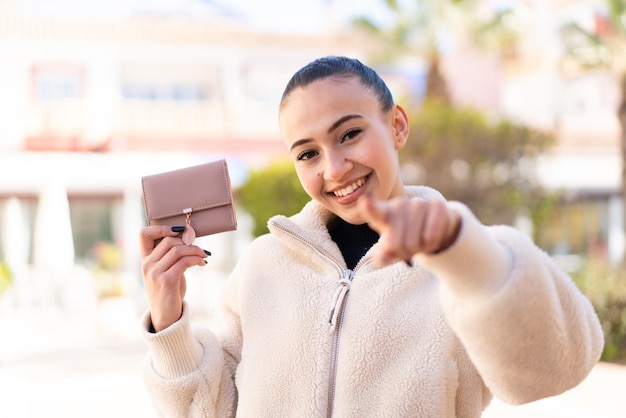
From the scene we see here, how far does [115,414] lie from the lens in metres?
6.51

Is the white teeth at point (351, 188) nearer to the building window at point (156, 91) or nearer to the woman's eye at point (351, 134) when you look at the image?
the woman's eye at point (351, 134)

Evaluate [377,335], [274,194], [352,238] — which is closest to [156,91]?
[274,194]

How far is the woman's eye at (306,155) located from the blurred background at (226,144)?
4.88 m

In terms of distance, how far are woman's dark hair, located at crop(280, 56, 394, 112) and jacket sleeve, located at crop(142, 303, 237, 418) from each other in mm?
493

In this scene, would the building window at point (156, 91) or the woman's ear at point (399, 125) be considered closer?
the woman's ear at point (399, 125)

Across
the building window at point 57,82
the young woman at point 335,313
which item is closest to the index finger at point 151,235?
the young woman at point 335,313

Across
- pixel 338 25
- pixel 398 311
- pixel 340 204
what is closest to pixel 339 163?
pixel 340 204

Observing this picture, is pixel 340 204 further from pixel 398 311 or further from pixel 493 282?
pixel 493 282

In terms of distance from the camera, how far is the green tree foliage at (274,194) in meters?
12.6

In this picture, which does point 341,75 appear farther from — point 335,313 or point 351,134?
point 335,313

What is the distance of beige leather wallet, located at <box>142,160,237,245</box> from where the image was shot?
1.56 m

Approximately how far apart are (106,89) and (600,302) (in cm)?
1456

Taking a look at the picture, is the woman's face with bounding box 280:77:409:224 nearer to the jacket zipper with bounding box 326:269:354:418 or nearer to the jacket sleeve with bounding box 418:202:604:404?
the jacket zipper with bounding box 326:269:354:418

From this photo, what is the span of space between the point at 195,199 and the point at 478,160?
1011 centimetres
